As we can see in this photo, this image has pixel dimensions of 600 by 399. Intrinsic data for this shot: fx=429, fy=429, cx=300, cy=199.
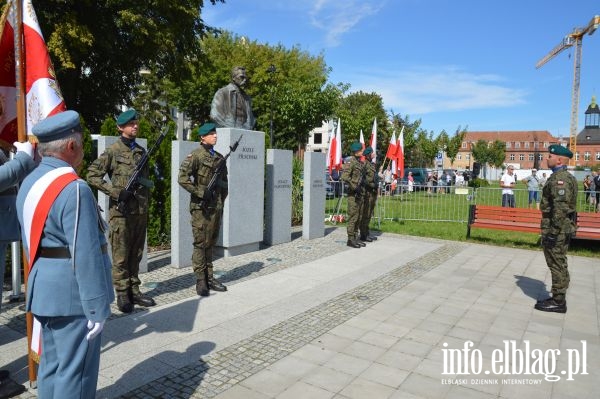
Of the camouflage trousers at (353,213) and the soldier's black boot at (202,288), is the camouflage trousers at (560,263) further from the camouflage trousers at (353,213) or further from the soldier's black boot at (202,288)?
the soldier's black boot at (202,288)

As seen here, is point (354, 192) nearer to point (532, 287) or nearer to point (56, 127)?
point (532, 287)

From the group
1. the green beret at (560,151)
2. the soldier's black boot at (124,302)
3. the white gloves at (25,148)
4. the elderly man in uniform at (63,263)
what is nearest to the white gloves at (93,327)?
the elderly man in uniform at (63,263)

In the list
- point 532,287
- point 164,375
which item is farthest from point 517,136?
point 164,375

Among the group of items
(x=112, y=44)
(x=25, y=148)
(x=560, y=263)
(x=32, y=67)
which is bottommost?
(x=560, y=263)

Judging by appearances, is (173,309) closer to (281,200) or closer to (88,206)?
(88,206)

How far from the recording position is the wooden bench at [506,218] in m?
10.3

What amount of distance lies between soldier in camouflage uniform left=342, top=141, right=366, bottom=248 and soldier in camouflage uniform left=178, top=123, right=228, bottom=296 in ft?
14.5

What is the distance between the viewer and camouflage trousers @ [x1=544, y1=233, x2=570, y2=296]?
5.78m

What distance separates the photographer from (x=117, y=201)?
5.04 m

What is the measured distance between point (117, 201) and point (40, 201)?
9.02 ft

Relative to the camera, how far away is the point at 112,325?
16.0 ft

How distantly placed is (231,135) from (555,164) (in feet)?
17.8

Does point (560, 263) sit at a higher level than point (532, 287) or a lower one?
higher

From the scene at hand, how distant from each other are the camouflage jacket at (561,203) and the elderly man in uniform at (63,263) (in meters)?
5.68
